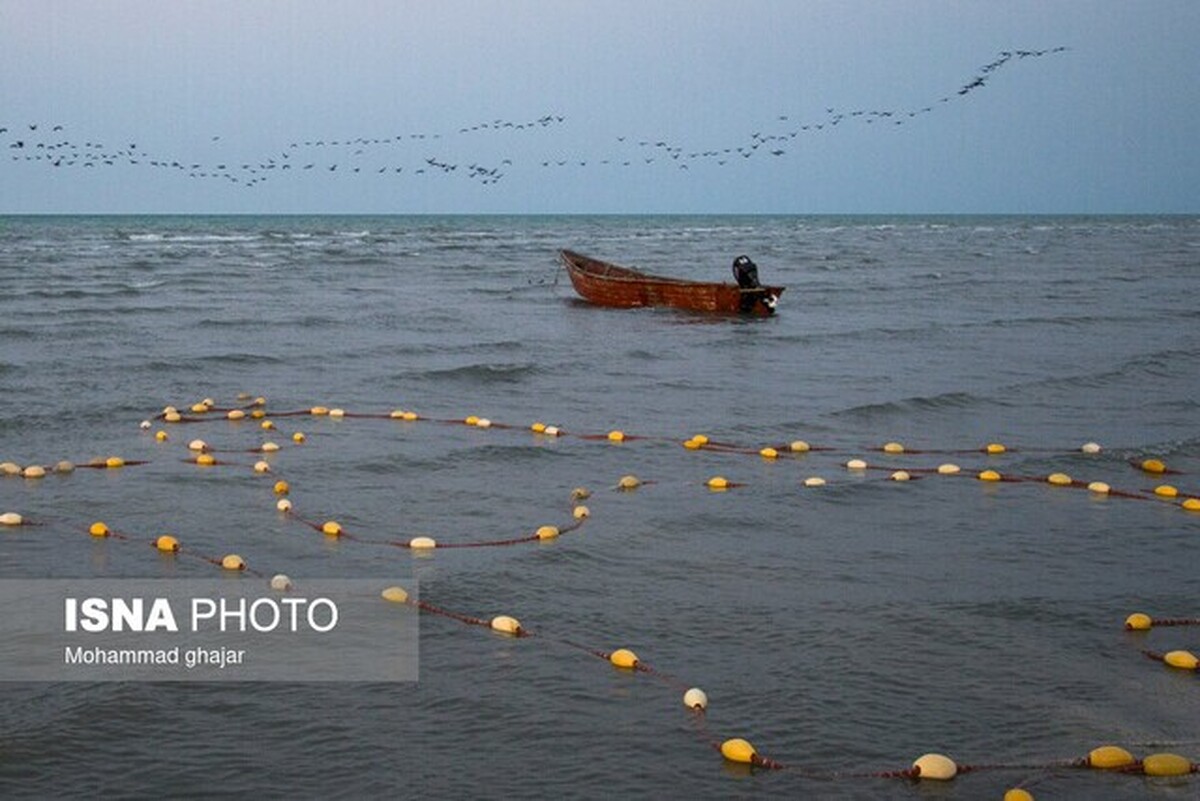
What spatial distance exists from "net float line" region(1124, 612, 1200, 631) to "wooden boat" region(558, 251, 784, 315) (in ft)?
62.2

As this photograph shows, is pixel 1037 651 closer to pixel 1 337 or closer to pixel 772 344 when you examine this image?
pixel 772 344

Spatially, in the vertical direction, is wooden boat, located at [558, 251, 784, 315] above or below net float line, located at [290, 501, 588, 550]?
above

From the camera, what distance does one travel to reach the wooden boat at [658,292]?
26281 mm

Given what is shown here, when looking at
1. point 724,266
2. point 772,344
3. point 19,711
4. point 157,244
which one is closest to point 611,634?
point 19,711

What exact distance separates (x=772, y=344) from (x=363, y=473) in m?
11.6

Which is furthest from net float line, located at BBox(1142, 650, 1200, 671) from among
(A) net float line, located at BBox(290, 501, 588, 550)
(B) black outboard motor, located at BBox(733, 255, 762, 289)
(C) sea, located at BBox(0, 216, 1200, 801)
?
(B) black outboard motor, located at BBox(733, 255, 762, 289)

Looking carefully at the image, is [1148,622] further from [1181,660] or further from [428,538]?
[428,538]

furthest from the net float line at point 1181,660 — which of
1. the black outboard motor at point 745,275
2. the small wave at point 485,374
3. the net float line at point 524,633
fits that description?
the black outboard motor at point 745,275

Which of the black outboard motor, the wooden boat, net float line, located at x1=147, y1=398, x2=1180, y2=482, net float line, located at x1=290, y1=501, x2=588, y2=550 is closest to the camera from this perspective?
net float line, located at x1=290, y1=501, x2=588, y2=550

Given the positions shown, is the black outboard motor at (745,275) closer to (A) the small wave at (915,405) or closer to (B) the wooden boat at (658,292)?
(B) the wooden boat at (658,292)

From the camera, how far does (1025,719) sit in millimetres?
6035

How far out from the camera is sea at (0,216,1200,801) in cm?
566

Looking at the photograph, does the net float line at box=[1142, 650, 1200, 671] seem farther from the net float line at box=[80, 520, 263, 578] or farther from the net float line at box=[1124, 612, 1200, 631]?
the net float line at box=[80, 520, 263, 578]

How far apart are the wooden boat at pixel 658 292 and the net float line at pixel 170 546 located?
1827cm
